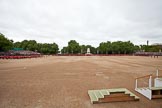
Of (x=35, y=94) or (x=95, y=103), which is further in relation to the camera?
(x=35, y=94)

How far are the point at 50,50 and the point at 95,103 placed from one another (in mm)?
88002

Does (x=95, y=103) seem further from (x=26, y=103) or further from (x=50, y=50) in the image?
(x=50, y=50)

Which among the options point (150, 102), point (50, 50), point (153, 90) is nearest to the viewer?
point (150, 102)

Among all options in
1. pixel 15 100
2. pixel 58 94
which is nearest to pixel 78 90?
pixel 58 94

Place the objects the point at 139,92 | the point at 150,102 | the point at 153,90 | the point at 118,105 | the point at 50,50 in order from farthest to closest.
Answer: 1. the point at 50,50
2. the point at 139,92
3. the point at 153,90
4. the point at 150,102
5. the point at 118,105

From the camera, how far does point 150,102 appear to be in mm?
5832

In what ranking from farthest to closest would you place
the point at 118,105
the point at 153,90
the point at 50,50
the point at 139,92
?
the point at 50,50
the point at 139,92
the point at 153,90
the point at 118,105

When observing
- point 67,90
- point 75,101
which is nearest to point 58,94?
point 67,90

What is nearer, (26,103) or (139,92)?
(26,103)

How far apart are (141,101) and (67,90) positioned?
3.59 m

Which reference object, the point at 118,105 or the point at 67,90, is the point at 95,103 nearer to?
→ the point at 118,105

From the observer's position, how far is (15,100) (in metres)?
5.94

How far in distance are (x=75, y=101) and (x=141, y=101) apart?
2.79m

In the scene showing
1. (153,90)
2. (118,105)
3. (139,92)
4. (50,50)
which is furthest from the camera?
(50,50)
